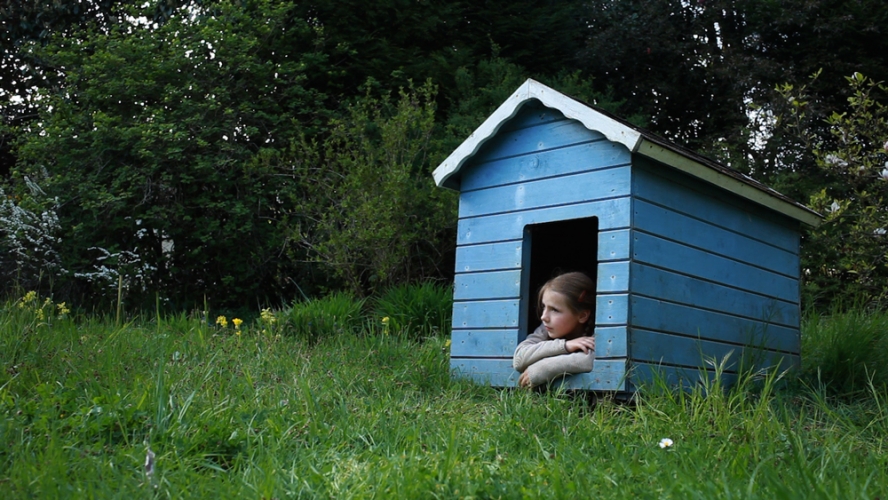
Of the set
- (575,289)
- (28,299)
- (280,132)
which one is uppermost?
(280,132)

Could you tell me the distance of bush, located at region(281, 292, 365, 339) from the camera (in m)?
6.46

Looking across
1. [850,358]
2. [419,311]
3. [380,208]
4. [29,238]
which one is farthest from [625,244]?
[29,238]

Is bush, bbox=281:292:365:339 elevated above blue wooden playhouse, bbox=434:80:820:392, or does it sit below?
below

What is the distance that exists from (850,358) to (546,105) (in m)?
2.32

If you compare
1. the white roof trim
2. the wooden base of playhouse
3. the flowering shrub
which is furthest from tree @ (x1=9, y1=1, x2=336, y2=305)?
the wooden base of playhouse

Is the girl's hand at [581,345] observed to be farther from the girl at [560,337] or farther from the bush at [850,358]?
the bush at [850,358]

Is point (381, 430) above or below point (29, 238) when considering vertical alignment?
below

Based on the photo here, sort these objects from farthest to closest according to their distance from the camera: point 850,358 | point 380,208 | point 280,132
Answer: point 280,132
point 380,208
point 850,358

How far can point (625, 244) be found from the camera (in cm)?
419

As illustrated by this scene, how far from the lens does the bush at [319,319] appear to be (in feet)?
21.2

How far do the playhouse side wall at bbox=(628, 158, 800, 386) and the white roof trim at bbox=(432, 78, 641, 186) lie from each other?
19 cm

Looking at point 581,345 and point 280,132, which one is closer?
point 581,345

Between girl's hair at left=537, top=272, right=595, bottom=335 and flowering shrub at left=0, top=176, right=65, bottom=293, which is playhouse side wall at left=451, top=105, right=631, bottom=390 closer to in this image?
girl's hair at left=537, top=272, right=595, bottom=335

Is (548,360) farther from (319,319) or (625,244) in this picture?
(319,319)
